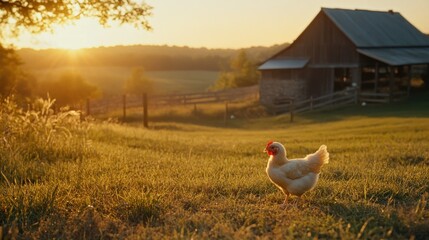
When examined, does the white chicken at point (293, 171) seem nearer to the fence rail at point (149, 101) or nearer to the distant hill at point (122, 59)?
the fence rail at point (149, 101)

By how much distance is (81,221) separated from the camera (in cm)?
Result: 529

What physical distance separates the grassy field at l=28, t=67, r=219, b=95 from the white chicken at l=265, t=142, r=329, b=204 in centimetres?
7679

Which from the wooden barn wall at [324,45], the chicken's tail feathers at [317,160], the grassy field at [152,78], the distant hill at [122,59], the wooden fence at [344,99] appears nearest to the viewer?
the chicken's tail feathers at [317,160]

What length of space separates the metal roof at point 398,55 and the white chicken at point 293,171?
3034cm

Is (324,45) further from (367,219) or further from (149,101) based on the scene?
(367,219)

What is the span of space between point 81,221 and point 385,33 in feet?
140

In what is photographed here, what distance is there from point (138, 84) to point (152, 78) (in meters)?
27.4

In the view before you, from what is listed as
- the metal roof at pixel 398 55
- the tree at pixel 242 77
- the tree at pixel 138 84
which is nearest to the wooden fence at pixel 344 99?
the metal roof at pixel 398 55

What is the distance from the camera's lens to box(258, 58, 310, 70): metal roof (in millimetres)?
40719

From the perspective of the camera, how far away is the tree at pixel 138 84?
250ft

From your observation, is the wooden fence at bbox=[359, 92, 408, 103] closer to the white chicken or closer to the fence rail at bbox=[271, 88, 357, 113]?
the fence rail at bbox=[271, 88, 357, 113]

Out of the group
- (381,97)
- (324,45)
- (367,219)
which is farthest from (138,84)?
(367,219)

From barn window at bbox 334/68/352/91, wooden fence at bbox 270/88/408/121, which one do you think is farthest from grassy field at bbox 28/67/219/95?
wooden fence at bbox 270/88/408/121

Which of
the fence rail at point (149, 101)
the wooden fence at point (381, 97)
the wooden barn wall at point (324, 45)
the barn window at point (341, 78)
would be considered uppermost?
the wooden barn wall at point (324, 45)
